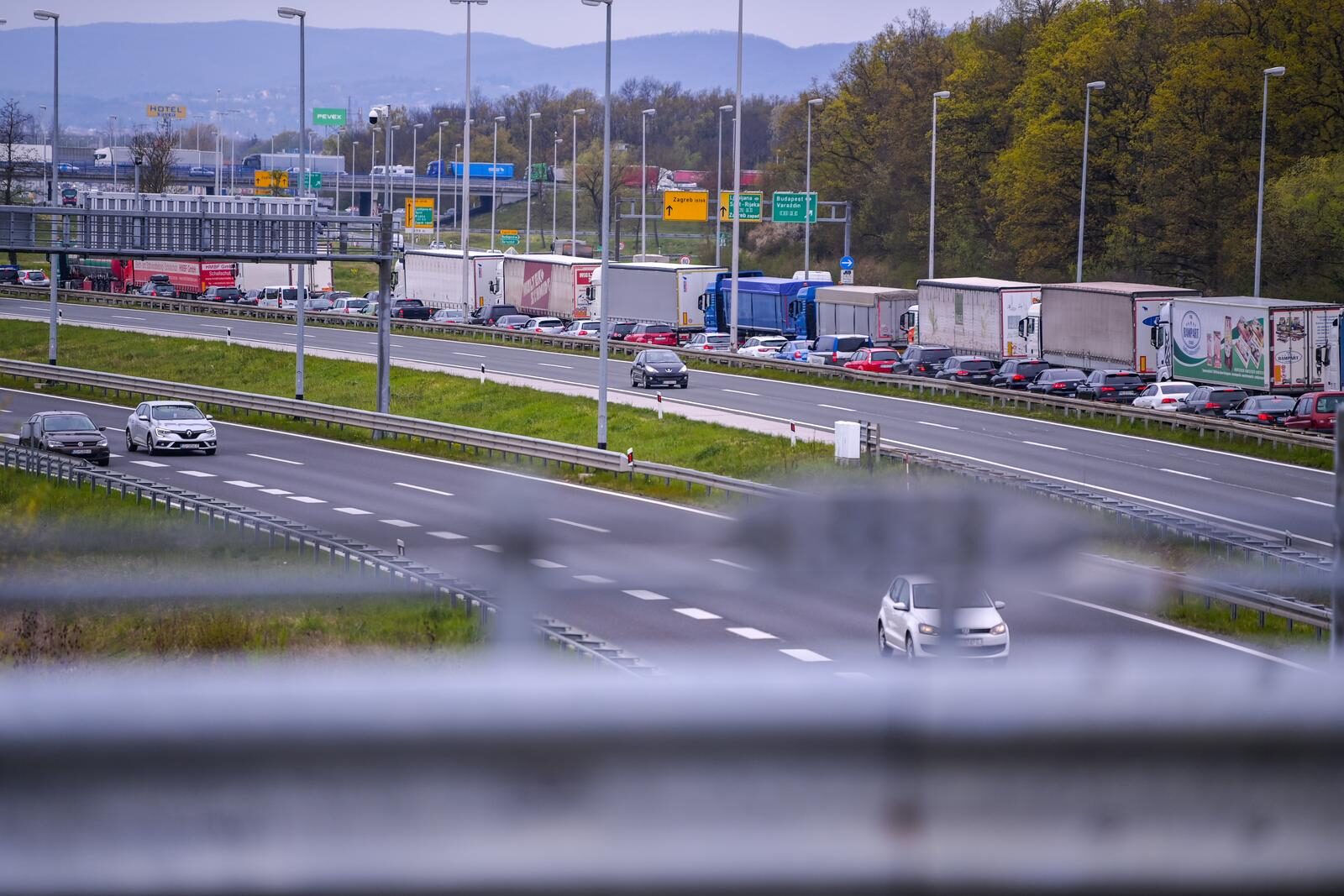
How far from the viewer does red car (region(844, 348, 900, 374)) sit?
4875 cm

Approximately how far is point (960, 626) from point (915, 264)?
82.3 metres

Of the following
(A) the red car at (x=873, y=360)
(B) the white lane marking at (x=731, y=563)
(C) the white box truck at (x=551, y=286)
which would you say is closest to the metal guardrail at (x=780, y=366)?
(A) the red car at (x=873, y=360)

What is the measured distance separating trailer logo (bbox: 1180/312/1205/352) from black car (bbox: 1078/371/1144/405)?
1.74 m

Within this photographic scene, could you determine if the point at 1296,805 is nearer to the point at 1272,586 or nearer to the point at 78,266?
the point at 1272,586

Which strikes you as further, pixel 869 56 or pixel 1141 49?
pixel 869 56

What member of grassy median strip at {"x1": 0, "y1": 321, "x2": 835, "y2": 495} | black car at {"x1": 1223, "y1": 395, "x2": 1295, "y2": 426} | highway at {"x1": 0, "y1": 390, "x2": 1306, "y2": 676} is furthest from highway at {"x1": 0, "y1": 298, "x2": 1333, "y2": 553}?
highway at {"x1": 0, "y1": 390, "x2": 1306, "y2": 676}

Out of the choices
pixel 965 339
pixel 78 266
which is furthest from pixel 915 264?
pixel 78 266

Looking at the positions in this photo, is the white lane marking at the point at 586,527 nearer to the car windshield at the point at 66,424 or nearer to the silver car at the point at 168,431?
the car windshield at the point at 66,424

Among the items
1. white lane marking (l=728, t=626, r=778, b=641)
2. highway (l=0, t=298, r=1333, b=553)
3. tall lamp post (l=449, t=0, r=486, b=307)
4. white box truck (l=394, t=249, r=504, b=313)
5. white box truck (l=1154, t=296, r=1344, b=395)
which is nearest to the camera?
white lane marking (l=728, t=626, r=778, b=641)

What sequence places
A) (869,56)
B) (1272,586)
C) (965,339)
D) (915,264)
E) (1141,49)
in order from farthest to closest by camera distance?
(869,56) → (915,264) → (1141,49) → (965,339) → (1272,586)

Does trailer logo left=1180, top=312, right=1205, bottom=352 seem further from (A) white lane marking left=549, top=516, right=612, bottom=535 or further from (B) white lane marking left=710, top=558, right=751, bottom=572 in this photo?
(B) white lane marking left=710, top=558, right=751, bottom=572

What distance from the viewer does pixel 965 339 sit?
51781 millimetres

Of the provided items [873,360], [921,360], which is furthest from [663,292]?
[921,360]

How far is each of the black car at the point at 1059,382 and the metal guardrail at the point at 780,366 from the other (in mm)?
1464
